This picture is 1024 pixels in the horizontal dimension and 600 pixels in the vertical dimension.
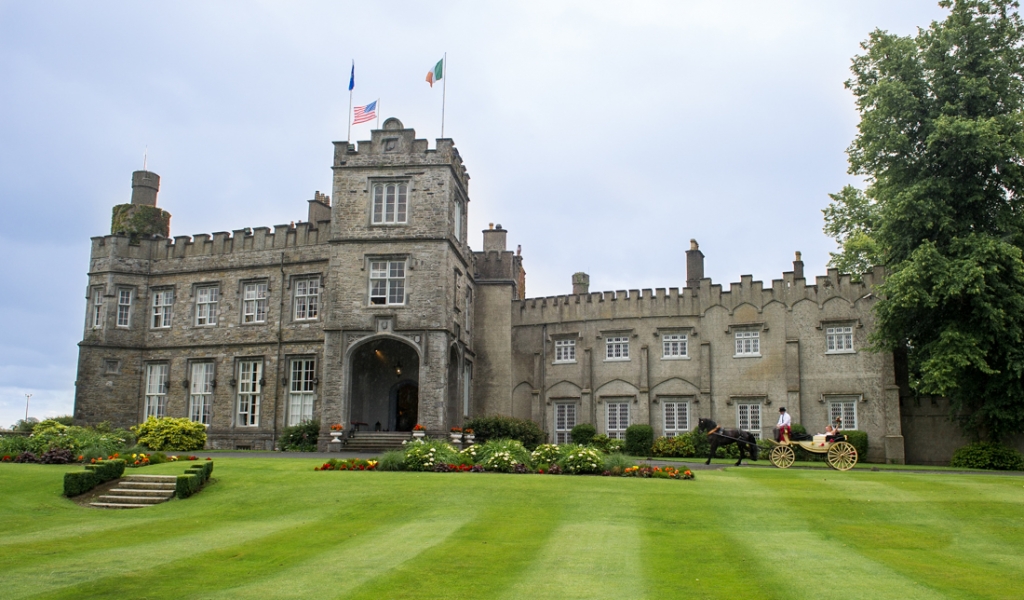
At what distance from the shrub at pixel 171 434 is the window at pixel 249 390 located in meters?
2.19

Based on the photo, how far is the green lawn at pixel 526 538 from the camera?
33.6 ft

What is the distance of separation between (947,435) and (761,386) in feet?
22.7

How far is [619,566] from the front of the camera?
11.2 m

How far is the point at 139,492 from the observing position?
62.2 feet

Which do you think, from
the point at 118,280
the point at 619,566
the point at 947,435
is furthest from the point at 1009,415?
the point at 118,280

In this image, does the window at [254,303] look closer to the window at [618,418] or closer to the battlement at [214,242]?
the battlement at [214,242]

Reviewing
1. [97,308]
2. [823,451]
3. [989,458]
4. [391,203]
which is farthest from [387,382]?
[989,458]

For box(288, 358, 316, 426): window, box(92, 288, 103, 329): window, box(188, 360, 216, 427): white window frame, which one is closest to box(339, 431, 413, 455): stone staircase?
box(288, 358, 316, 426): window

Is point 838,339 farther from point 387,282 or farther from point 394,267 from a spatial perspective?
point 387,282

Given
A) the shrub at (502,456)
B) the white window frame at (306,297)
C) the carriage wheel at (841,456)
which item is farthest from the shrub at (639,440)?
the white window frame at (306,297)

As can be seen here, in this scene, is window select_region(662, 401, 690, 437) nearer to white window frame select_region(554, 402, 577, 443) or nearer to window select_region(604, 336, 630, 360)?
window select_region(604, 336, 630, 360)

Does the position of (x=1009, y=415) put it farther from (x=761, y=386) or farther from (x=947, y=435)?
(x=761, y=386)

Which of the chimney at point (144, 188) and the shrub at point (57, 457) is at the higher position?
the chimney at point (144, 188)

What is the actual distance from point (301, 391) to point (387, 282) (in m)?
6.21
